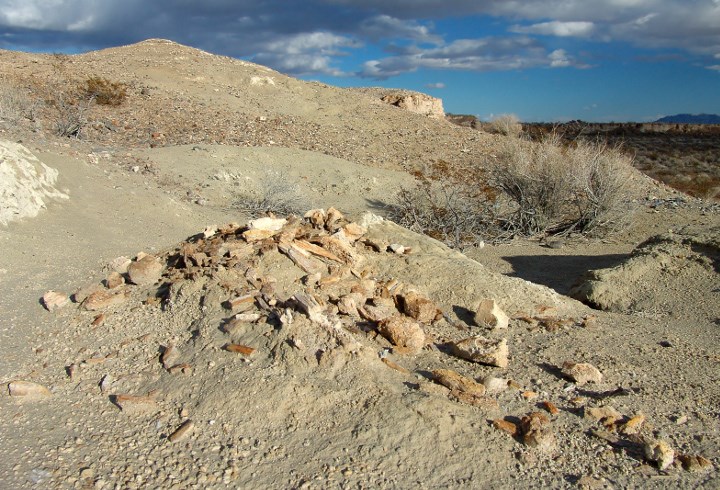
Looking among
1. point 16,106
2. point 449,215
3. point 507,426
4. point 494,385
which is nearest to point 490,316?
point 494,385

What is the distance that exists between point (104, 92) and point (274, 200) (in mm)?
8553

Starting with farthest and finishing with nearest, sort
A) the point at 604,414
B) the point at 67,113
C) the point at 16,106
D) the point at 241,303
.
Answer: the point at 67,113
the point at 16,106
the point at 241,303
the point at 604,414

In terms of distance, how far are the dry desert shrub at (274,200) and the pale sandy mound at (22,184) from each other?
3265 mm

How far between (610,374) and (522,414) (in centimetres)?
87

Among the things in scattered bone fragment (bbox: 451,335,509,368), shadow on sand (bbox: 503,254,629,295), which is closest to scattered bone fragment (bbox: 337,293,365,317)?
scattered bone fragment (bbox: 451,335,509,368)

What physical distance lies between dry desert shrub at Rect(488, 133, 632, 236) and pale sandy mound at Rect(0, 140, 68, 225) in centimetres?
682

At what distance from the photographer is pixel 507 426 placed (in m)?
2.96

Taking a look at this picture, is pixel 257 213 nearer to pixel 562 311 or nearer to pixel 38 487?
pixel 562 311

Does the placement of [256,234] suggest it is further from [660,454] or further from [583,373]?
[660,454]

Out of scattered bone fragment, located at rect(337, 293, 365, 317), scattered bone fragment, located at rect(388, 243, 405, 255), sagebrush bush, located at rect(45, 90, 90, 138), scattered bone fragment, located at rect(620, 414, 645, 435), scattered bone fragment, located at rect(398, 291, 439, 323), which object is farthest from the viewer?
sagebrush bush, located at rect(45, 90, 90, 138)

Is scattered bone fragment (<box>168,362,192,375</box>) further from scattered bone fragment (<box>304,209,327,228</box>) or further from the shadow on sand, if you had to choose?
the shadow on sand

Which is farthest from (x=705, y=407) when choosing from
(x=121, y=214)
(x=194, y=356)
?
(x=121, y=214)

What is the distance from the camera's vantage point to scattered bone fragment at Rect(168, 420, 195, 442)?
2.90m

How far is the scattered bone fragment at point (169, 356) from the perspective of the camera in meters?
3.54
